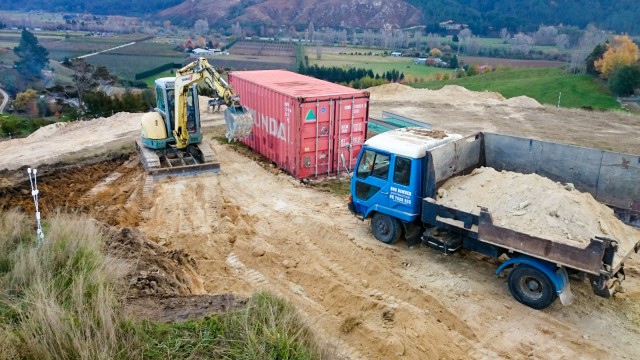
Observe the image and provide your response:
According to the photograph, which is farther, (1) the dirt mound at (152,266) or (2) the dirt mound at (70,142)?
(2) the dirt mound at (70,142)

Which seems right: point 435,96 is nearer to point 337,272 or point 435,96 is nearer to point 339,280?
point 337,272

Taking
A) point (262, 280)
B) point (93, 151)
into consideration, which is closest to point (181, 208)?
point (262, 280)

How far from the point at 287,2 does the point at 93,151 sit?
12579cm

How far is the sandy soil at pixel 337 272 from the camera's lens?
7.59 meters

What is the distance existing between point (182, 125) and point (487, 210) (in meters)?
10.0

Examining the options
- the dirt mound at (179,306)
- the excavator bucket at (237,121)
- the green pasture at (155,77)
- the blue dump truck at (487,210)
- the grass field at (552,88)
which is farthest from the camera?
the green pasture at (155,77)

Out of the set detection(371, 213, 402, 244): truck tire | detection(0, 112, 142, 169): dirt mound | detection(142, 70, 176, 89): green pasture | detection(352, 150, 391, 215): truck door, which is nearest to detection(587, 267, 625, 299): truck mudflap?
detection(371, 213, 402, 244): truck tire

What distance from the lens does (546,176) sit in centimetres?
1012

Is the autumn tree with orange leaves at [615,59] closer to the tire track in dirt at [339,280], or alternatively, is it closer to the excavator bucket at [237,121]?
the excavator bucket at [237,121]

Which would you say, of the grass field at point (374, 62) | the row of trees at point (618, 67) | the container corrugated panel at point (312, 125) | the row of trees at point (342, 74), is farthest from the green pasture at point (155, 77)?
the row of trees at point (618, 67)

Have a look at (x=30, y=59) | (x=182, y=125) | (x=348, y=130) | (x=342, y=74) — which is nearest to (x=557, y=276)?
(x=348, y=130)

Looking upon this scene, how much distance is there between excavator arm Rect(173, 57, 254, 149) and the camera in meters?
13.9

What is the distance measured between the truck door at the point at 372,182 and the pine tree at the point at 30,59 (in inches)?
2398

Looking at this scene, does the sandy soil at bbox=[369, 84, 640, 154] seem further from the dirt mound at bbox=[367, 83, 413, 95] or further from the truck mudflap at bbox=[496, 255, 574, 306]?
the truck mudflap at bbox=[496, 255, 574, 306]
